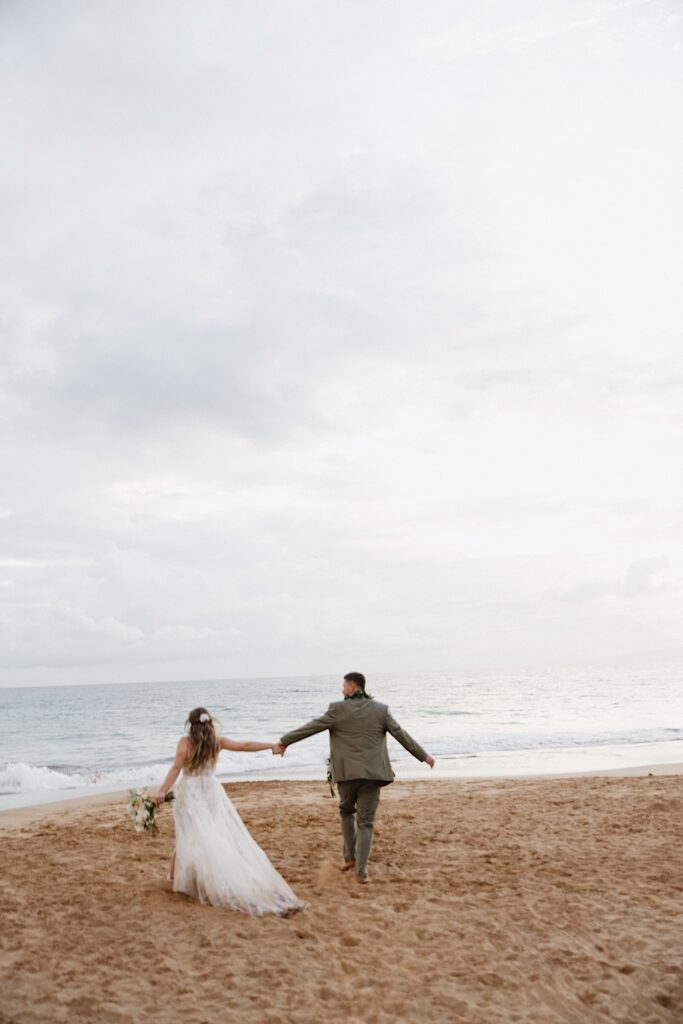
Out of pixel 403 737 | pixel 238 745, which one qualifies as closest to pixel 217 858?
pixel 238 745

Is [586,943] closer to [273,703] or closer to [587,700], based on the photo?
[587,700]

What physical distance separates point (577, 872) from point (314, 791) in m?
7.10

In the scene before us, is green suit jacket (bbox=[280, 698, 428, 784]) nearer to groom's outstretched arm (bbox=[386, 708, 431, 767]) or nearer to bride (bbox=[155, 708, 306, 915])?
groom's outstretched arm (bbox=[386, 708, 431, 767])

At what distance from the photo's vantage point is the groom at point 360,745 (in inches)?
295

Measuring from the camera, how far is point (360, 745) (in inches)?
296

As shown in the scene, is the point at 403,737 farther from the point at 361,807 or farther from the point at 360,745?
the point at 361,807

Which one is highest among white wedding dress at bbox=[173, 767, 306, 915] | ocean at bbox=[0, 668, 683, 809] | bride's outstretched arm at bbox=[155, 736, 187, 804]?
bride's outstretched arm at bbox=[155, 736, 187, 804]

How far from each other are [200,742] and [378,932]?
7.07ft

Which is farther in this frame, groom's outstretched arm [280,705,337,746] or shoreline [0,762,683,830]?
shoreline [0,762,683,830]

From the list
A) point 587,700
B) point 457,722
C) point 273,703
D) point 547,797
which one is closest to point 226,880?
point 547,797

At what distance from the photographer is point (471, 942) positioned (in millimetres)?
6031

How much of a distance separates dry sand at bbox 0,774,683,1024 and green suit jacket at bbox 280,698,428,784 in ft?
3.61

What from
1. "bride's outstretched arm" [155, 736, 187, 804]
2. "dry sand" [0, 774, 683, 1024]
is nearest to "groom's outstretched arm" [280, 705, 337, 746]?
"bride's outstretched arm" [155, 736, 187, 804]

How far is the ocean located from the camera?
18953mm
